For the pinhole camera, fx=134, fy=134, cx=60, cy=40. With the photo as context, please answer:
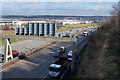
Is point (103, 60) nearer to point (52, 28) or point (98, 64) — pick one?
point (98, 64)

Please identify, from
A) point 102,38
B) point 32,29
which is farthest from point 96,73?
point 32,29

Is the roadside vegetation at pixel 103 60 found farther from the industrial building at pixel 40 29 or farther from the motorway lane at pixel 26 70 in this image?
the industrial building at pixel 40 29

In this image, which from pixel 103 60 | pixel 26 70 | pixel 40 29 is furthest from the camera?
pixel 40 29

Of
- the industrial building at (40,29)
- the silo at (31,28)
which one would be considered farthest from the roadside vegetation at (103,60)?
the silo at (31,28)

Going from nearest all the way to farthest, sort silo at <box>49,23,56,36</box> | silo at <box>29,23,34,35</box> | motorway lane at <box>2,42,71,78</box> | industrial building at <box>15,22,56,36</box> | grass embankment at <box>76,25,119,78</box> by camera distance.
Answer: grass embankment at <box>76,25,119,78</box>, motorway lane at <box>2,42,71,78</box>, silo at <box>49,23,56,36</box>, industrial building at <box>15,22,56,36</box>, silo at <box>29,23,34,35</box>

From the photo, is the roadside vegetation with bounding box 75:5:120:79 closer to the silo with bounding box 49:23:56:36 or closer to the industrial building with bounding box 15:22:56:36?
the silo with bounding box 49:23:56:36

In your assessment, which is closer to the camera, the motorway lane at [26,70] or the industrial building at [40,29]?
the motorway lane at [26,70]

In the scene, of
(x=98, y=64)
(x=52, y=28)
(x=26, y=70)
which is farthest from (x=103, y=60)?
(x=26, y=70)

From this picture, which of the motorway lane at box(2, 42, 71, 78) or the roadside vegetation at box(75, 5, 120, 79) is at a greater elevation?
the roadside vegetation at box(75, 5, 120, 79)

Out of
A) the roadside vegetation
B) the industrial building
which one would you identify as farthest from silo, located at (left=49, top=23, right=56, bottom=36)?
the roadside vegetation

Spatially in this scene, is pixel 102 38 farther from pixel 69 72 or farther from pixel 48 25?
pixel 48 25

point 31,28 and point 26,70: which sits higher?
point 31,28
